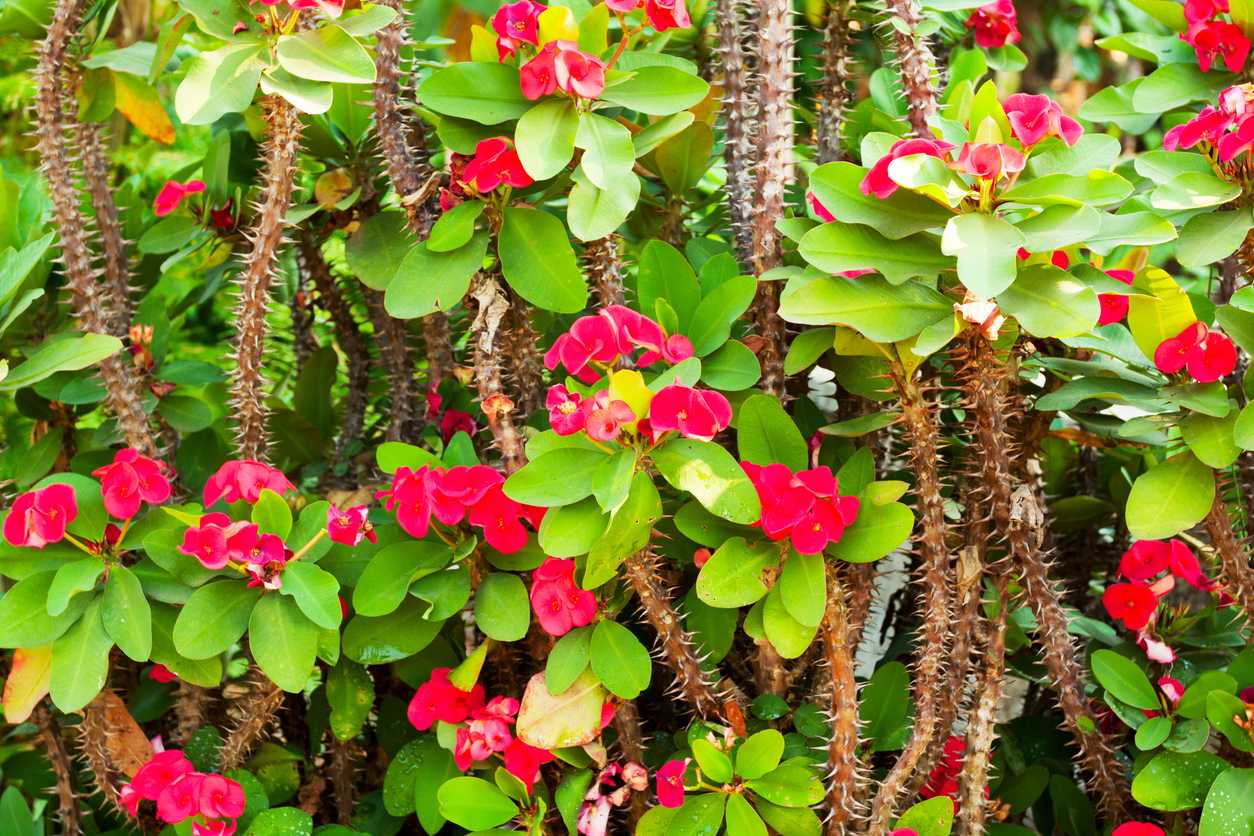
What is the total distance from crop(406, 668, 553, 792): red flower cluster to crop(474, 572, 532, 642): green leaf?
0.35 feet

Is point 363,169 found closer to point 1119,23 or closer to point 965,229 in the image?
Result: point 965,229

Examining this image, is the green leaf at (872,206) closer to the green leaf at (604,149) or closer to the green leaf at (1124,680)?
the green leaf at (604,149)

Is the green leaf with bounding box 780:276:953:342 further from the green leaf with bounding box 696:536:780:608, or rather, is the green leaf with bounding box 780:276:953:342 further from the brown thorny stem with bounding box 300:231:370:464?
the brown thorny stem with bounding box 300:231:370:464

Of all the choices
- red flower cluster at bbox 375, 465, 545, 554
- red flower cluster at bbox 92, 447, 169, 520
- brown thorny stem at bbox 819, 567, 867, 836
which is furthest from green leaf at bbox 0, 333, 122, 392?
brown thorny stem at bbox 819, 567, 867, 836

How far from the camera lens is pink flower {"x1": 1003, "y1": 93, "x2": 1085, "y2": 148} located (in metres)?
1.02

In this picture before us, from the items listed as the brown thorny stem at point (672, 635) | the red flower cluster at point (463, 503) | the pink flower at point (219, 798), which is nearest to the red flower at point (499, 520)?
the red flower cluster at point (463, 503)

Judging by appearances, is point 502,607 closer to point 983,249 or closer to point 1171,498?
point 983,249

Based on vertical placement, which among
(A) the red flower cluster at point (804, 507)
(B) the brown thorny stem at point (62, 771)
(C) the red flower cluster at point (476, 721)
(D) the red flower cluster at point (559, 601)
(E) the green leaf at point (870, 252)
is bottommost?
(B) the brown thorny stem at point (62, 771)

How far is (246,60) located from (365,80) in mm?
153

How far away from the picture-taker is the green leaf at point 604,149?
1.03 metres

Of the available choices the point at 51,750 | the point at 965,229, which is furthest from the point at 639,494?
the point at 51,750

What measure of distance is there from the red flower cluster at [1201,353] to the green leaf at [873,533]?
1.16 ft

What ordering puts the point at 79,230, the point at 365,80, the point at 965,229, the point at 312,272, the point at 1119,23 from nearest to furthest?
the point at 965,229 < the point at 365,80 < the point at 79,230 < the point at 312,272 < the point at 1119,23

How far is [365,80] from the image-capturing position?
108 cm
